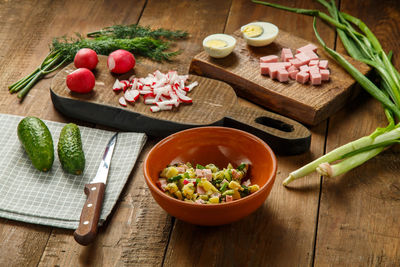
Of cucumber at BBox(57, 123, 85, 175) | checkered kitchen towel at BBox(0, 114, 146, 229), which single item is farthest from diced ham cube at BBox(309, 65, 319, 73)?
cucumber at BBox(57, 123, 85, 175)

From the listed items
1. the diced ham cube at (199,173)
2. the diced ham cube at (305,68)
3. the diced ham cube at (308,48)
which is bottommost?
the diced ham cube at (308,48)

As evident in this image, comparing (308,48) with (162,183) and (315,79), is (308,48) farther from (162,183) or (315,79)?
(162,183)

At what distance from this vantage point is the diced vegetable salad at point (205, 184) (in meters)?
1.80

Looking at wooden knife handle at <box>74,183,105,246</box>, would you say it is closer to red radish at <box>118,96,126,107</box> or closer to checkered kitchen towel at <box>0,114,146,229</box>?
checkered kitchen towel at <box>0,114,146,229</box>

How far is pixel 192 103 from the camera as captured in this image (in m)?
2.48

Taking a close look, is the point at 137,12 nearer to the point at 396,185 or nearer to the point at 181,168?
the point at 181,168

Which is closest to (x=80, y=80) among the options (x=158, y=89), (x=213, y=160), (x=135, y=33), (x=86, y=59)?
(x=86, y=59)

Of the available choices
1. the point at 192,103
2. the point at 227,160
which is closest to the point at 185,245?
the point at 227,160

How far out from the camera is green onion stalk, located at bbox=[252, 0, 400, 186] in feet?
6.91

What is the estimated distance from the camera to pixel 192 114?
2.41 m

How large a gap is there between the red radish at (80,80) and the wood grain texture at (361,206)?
3.86 feet

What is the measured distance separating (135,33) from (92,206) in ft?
4.82

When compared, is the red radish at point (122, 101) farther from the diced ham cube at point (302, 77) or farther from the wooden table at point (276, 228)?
the diced ham cube at point (302, 77)

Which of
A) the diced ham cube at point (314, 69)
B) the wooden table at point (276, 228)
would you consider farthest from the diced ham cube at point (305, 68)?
the wooden table at point (276, 228)
